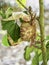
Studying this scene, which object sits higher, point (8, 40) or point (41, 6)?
point (41, 6)

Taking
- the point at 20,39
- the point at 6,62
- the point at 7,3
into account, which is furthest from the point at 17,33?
the point at 7,3

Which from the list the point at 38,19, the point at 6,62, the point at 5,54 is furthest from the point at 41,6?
the point at 5,54

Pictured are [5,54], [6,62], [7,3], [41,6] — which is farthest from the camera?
[7,3]

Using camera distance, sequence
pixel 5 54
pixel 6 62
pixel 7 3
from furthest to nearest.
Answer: pixel 7 3
pixel 5 54
pixel 6 62

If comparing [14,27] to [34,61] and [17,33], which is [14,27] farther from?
[34,61]

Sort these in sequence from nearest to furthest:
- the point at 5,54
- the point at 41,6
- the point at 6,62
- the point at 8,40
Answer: the point at 41,6
the point at 8,40
the point at 6,62
the point at 5,54

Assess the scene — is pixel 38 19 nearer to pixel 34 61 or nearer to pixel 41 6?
pixel 41 6

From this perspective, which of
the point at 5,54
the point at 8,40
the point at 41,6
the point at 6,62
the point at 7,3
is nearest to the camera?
the point at 41,6

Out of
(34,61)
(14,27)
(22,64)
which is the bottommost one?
(22,64)

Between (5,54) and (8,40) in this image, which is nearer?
(8,40)
